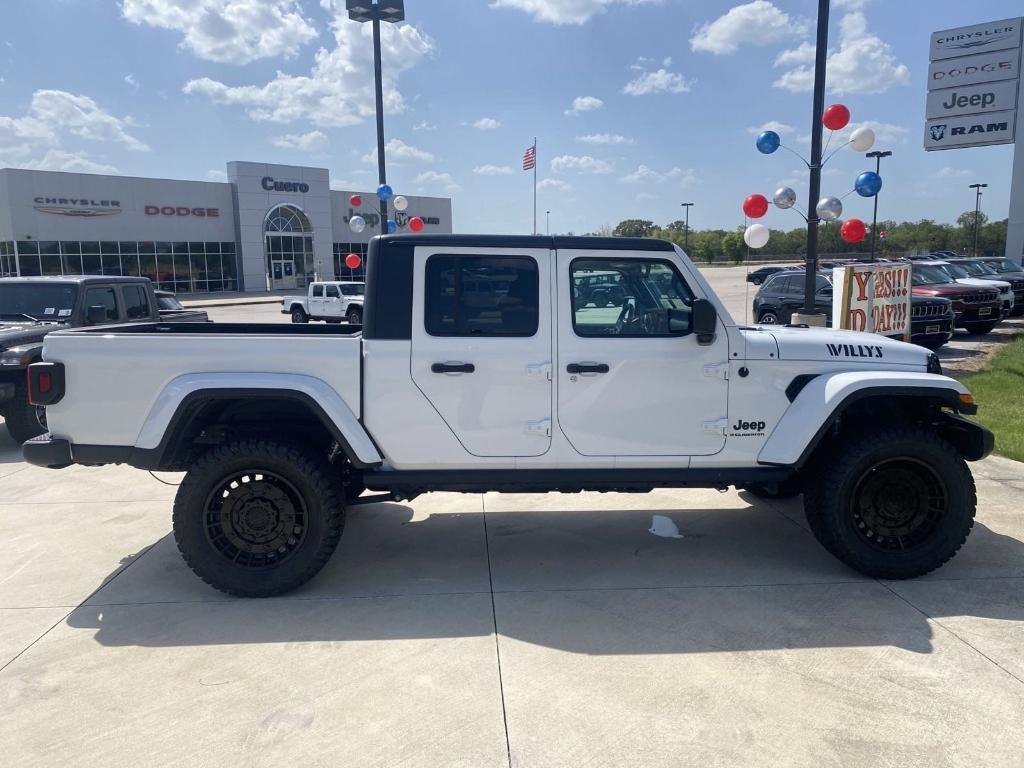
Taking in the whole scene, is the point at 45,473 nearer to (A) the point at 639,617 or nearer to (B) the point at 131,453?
(B) the point at 131,453

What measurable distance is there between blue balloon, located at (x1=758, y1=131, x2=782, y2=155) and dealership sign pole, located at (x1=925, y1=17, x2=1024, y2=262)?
21.1 metres

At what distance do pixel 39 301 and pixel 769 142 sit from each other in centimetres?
1127

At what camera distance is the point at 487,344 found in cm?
432

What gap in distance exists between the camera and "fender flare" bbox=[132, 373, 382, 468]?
13.6 feet

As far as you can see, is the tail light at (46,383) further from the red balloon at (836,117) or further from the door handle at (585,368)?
the red balloon at (836,117)

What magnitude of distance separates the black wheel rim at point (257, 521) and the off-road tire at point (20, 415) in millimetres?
4446

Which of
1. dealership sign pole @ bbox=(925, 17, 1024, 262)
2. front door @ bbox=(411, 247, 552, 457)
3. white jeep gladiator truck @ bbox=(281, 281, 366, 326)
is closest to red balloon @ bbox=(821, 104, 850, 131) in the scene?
front door @ bbox=(411, 247, 552, 457)

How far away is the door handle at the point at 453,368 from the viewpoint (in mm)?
4258

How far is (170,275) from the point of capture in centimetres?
4369

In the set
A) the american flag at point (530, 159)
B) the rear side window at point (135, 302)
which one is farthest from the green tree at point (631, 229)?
the rear side window at point (135, 302)

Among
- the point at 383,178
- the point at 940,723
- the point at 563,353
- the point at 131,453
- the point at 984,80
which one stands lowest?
the point at 940,723

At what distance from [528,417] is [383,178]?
12.6m

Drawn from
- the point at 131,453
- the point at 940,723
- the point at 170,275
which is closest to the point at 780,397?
the point at 940,723

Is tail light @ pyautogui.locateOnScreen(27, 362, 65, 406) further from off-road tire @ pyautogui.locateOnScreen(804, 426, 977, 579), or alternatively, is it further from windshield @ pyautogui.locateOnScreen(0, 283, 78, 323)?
windshield @ pyautogui.locateOnScreen(0, 283, 78, 323)
